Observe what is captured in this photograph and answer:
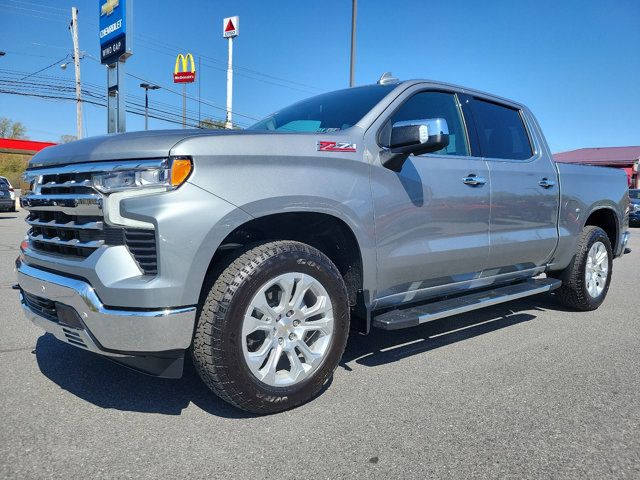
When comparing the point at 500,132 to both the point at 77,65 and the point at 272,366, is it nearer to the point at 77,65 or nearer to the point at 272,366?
the point at 272,366

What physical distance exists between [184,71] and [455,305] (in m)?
40.5

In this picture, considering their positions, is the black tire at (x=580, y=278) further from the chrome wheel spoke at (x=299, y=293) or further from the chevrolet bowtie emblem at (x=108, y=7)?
the chevrolet bowtie emblem at (x=108, y=7)

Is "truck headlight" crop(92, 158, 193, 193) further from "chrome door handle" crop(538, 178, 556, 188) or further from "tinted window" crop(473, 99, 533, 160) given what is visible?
"chrome door handle" crop(538, 178, 556, 188)

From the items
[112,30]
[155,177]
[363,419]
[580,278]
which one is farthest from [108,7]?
[363,419]

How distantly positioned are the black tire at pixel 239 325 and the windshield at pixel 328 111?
991 millimetres

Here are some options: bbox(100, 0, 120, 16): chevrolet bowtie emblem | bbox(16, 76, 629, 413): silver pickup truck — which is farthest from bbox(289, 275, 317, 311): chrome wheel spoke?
bbox(100, 0, 120, 16): chevrolet bowtie emblem

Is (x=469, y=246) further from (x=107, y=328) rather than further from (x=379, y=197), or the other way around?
(x=107, y=328)

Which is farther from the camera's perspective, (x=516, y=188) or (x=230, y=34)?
(x=230, y=34)

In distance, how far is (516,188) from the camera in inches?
166

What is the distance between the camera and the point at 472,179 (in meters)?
3.78

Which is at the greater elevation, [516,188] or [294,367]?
[516,188]

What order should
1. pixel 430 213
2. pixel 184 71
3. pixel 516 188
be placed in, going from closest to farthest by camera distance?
pixel 430 213
pixel 516 188
pixel 184 71

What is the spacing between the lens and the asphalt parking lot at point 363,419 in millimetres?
2270

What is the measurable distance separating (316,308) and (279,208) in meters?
0.60
